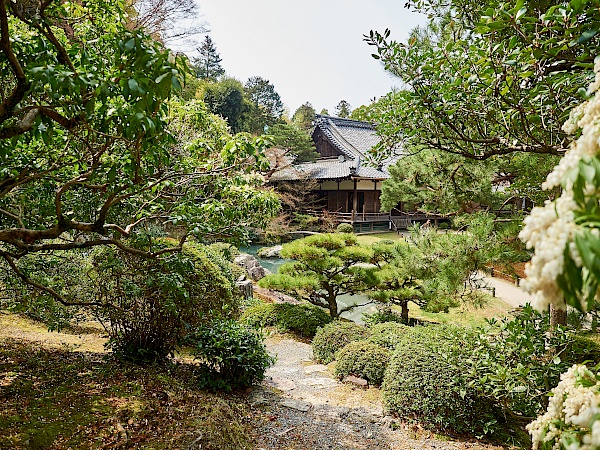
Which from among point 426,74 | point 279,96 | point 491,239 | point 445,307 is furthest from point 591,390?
point 279,96

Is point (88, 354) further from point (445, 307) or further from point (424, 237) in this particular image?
point (445, 307)

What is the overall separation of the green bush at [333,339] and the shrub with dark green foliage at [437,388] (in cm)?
171

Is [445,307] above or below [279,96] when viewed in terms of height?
below

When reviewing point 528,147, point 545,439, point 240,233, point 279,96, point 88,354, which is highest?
point 279,96

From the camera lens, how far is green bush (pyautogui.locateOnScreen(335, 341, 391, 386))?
16.0 ft

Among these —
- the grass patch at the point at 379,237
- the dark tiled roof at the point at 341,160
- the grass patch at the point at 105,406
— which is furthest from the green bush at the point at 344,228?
the grass patch at the point at 105,406

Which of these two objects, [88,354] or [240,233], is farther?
[88,354]

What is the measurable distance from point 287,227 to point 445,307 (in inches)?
389

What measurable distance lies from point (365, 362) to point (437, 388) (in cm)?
138

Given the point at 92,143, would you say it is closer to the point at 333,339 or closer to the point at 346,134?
the point at 333,339

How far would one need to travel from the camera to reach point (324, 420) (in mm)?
3727

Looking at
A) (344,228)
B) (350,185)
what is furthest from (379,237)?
(350,185)

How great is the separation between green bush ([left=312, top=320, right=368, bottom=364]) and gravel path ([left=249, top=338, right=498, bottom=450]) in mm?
787

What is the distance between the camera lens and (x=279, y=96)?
28906 millimetres
